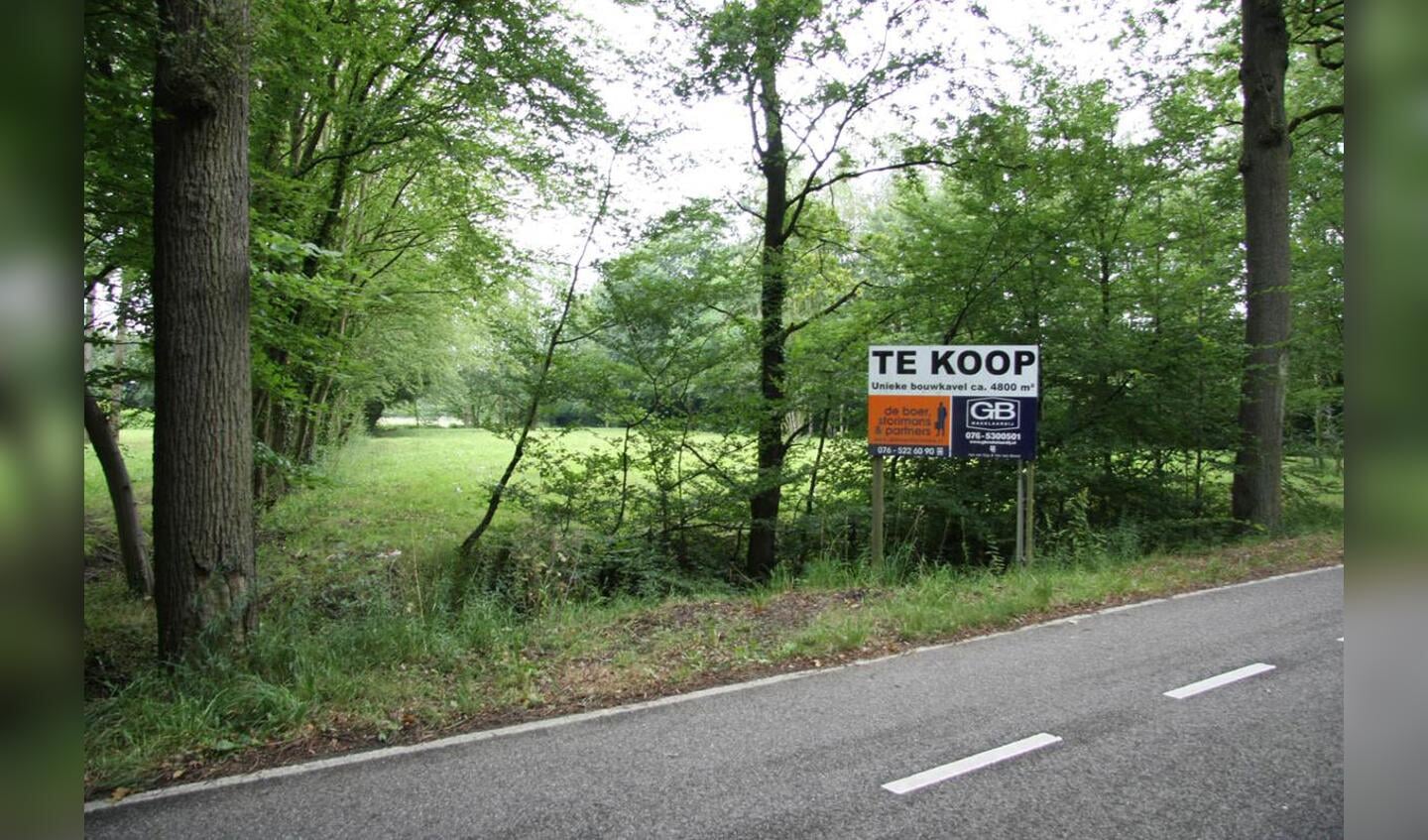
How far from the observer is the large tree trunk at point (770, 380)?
10.5 meters

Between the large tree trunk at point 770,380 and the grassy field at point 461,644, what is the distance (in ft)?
7.63

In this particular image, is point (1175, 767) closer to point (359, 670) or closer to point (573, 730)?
point (573, 730)

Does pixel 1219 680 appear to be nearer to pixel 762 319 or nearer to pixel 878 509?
pixel 878 509

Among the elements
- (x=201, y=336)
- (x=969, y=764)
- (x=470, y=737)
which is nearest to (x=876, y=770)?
(x=969, y=764)

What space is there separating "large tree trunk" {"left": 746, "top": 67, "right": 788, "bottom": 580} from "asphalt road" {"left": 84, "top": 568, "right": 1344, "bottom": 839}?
18.7 feet

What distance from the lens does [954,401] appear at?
8.48 meters

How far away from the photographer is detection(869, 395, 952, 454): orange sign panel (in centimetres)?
852

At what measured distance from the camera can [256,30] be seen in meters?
5.06

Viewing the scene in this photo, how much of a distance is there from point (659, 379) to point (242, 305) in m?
5.78

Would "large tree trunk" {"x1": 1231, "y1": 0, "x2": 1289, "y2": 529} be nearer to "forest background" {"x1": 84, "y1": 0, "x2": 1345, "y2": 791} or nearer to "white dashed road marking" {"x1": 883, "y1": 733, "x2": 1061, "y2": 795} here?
"forest background" {"x1": 84, "y1": 0, "x2": 1345, "y2": 791}

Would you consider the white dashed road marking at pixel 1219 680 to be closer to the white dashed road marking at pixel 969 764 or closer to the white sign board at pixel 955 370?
the white dashed road marking at pixel 969 764

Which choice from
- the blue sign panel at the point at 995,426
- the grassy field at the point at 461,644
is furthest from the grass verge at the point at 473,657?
the blue sign panel at the point at 995,426

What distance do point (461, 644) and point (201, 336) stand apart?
8.90 ft
